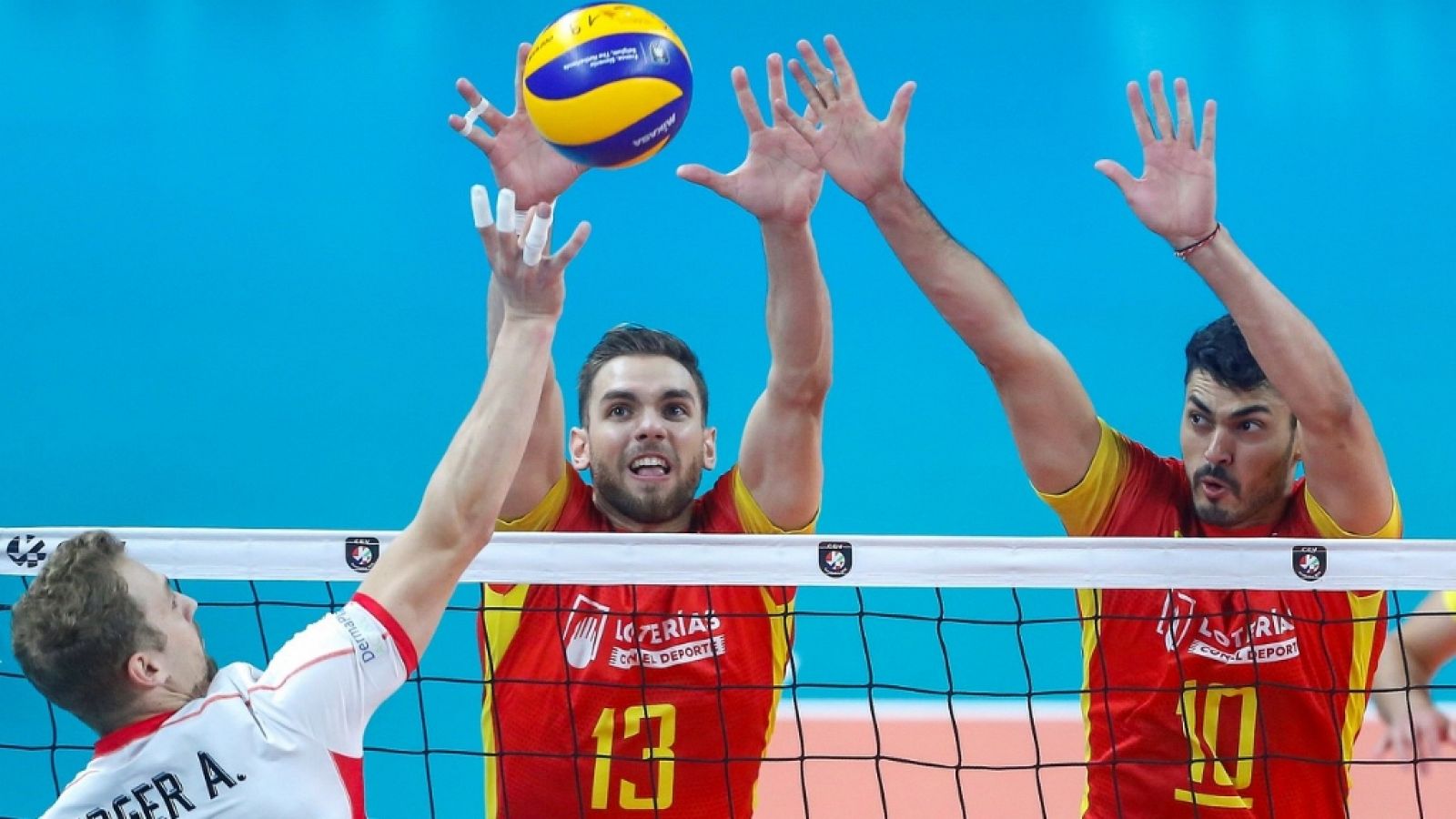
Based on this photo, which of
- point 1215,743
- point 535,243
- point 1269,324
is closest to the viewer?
point 535,243

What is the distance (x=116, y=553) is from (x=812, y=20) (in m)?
6.67

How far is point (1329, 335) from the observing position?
7789 mm

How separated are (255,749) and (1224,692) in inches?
77.3

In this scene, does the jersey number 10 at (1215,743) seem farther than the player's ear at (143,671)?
Yes

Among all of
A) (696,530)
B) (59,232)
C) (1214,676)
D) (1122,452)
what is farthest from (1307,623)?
→ (59,232)

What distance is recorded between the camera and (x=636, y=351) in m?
3.82

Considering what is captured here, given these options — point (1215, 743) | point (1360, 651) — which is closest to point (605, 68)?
point (1215, 743)

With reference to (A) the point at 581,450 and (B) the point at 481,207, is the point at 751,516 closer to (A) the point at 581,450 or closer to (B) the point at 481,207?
(A) the point at 581,450

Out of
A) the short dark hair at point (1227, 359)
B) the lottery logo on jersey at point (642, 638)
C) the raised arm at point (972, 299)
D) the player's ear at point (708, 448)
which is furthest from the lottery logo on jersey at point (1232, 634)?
the player's ear at point (708, 448)

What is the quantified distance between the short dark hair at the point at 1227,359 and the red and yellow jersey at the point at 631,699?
1062 mm

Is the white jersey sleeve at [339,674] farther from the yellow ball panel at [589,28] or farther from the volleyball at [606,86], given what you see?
the yellow ball panel at [589,28]

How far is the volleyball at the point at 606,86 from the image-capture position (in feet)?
11.3

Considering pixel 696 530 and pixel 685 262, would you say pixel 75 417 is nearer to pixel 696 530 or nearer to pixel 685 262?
pixel 685 262

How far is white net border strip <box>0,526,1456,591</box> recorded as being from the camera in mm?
3197
